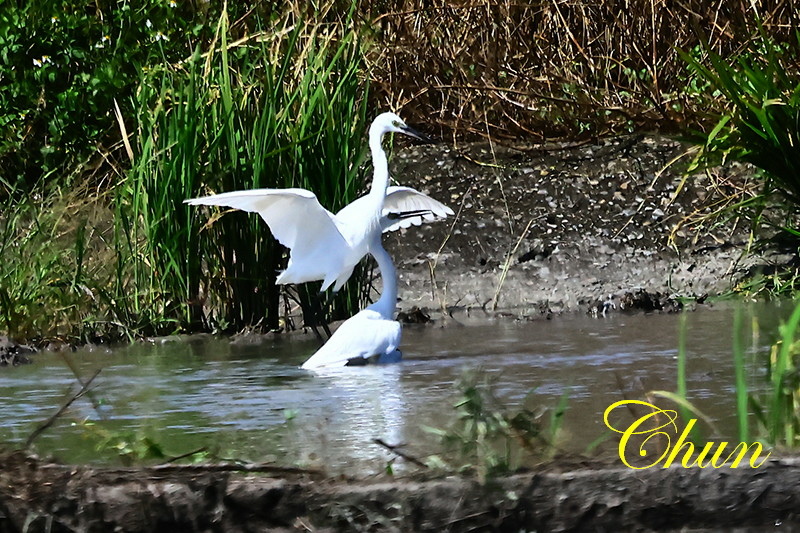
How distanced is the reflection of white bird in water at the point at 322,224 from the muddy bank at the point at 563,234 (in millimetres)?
1340

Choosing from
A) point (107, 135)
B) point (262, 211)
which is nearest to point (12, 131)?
point (107, 135)

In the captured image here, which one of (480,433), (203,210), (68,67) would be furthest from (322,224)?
(68,67)

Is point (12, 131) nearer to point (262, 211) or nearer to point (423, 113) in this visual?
point (423, 113)

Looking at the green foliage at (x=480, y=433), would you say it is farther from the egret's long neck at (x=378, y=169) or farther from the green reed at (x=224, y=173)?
the green reed at (x=224, y=173)

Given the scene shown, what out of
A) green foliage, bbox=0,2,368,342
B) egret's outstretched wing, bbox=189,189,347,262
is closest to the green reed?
green foliage, bbox=0,2,368,342

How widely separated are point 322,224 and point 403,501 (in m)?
3.93

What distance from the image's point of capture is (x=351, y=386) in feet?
20.4

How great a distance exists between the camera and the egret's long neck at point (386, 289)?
283 inches

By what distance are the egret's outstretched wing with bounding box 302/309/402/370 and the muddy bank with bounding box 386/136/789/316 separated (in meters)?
1.91

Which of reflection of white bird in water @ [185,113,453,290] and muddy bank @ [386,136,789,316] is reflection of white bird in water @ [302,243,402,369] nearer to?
reflection of white bird in water @ [185,113,453,290]

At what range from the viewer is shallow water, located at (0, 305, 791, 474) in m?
4.70

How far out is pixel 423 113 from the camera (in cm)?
1117

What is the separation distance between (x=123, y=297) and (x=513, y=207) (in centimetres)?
324

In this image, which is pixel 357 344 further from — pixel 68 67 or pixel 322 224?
pixel 68 67
